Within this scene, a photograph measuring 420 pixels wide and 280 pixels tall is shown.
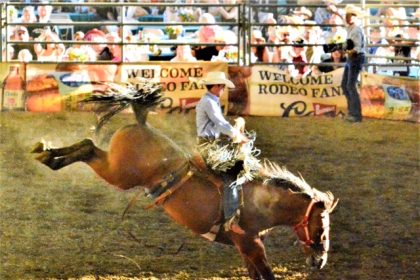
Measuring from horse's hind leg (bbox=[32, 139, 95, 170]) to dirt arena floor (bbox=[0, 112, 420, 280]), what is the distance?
71 centimetres

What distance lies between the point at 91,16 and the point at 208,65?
59.2 inches

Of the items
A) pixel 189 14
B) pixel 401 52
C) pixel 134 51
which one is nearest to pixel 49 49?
pixel 134 51

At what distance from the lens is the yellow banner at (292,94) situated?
10.8 metres

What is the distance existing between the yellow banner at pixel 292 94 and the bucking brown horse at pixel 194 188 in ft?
9.50

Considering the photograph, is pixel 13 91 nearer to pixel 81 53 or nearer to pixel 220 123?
pixel 81 53

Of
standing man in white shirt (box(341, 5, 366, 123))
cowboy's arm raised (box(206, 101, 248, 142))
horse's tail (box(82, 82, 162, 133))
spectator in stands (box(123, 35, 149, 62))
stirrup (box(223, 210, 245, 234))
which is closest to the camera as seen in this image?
cowboy's arm raised (box(206, 101, 248, 142))

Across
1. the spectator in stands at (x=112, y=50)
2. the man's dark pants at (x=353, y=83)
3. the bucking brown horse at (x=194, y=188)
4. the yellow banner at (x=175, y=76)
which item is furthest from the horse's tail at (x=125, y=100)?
the man's dark pants at (x=353, y=83)

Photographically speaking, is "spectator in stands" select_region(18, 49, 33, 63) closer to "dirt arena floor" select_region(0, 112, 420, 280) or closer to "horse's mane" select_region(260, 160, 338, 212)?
"dirt arena floor" select_region(0, 112, 420, 280)

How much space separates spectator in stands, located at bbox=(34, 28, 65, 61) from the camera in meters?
10.8

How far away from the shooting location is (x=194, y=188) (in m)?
7.77

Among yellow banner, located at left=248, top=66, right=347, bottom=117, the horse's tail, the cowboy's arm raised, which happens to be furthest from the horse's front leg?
yellow banner, located at left=248, top=66, right=347, bottom=117

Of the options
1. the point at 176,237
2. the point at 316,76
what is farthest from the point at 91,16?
the point at 176,237

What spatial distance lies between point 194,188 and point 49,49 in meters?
3.63

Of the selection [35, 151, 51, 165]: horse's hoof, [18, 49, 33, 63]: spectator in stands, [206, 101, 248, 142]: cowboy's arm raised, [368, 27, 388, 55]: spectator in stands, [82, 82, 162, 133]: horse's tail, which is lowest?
[35, 151, 51, 165]: horse's hoof
